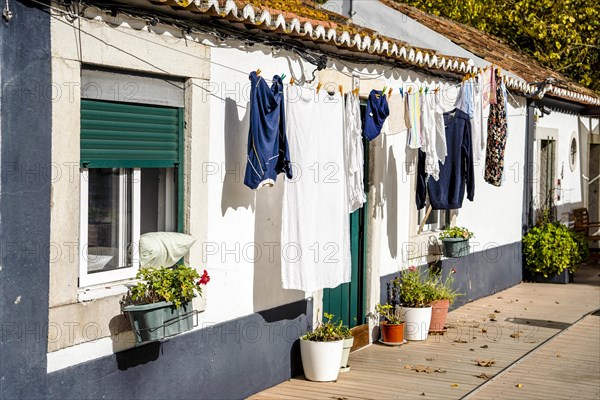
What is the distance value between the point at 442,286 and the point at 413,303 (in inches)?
35.6

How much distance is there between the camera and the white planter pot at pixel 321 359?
31.6ft

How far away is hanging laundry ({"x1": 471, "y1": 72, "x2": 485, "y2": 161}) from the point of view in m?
12.7

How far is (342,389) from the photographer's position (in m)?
9.48

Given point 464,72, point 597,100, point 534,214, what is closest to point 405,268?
point 464,72

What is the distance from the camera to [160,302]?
7391mm

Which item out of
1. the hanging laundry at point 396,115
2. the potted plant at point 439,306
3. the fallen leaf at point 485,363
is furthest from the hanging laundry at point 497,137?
the fallen leaf at point 485,363

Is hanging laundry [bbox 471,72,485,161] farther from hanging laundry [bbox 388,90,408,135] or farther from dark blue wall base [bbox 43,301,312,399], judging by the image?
dark blue wall base [bbox 43,301,312,399]

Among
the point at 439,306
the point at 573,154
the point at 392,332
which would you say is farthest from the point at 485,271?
the point at 573,154

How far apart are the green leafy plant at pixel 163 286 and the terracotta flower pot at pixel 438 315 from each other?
517 centimetres

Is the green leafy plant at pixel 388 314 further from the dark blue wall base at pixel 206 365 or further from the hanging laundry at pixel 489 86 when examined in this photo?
the hanging laundry at pixel 489 86

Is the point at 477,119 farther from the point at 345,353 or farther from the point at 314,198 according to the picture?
the point at 314,198

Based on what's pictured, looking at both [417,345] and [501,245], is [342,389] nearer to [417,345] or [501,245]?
[417,345]

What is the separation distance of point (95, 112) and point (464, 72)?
23.6ft

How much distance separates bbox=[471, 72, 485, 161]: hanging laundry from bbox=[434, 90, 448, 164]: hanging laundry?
2.73 ft
